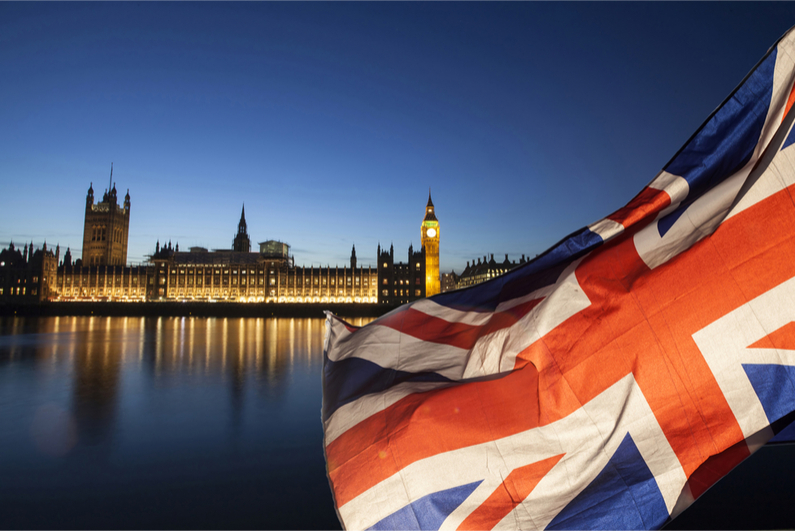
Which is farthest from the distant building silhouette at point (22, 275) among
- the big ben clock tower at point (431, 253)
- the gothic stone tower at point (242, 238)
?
the big ben clock tower at point (431, 253)

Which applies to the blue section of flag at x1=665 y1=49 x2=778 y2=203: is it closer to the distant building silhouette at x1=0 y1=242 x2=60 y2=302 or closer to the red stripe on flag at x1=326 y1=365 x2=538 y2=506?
the red stripe on flag at x1=326 y1=365 x2=538 y2=506

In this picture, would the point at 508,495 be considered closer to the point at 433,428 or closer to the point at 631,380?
the point at 433,428

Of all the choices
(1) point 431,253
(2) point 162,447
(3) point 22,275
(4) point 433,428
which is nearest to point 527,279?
(4) point 433,428

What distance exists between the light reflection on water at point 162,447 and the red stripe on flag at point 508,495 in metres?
2.86

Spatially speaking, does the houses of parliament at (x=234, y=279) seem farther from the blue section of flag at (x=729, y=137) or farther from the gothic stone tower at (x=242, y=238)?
Answer: the blue section of flag at (x=729, y=137)

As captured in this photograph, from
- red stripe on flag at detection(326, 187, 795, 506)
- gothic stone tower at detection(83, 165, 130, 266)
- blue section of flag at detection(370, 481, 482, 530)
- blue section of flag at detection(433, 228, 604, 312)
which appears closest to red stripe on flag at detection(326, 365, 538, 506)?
red stripe on flag at detection(326, 187, 795, 506)

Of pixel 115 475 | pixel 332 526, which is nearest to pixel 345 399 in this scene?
pixel 332 526

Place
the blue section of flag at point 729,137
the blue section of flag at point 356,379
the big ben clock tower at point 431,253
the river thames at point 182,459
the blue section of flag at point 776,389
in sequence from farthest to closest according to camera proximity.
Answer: the big ben clock tower at point 431,253 < the river thames at point 182,459 < the blue section of flag at point 356,379 < the blue section of flag at point 729,137 < the blue section of flag at point 776,389

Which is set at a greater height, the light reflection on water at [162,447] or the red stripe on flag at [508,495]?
the red stripe on flag at [508,495]

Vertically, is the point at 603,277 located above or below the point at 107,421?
above

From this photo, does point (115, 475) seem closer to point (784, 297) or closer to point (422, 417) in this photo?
point (422, 417)

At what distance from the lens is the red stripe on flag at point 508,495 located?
160 centimetres

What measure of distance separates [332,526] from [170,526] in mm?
1500

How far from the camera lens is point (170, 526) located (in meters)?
3.79
